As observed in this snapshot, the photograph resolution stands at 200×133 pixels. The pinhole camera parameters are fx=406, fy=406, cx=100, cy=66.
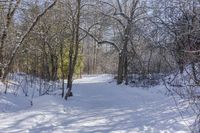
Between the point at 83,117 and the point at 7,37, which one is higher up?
the point at 7,37

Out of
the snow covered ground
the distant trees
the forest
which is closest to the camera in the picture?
the snow covered ground

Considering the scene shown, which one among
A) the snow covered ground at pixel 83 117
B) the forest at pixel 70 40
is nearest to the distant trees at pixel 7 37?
the forest at pixel 70 40

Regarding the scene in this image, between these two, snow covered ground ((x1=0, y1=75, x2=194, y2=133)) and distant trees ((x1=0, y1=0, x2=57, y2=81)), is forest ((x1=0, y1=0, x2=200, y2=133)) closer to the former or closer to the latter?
distant trees ((x1=0, y1=0, x2=57, y2=81))

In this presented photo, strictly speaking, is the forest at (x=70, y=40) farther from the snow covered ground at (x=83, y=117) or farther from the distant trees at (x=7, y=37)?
the snow covered ground at (x=83, y=117)

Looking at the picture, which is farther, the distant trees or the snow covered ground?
the distant trees

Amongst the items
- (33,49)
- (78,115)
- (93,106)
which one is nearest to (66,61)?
(33,49)

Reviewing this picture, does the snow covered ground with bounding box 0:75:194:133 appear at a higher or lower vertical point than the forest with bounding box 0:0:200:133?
lower

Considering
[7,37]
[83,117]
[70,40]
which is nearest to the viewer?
[83,117]

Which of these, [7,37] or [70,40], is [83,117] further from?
[70,40]

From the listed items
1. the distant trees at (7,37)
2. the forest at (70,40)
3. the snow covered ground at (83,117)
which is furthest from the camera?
the forest at (70,40)

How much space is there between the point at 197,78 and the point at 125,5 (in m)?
29.3

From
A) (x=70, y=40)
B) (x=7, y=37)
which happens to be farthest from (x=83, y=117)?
(x=70, y=40)

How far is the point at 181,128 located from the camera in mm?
11352

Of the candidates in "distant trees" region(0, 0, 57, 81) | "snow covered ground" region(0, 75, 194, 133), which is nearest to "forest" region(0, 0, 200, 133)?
"distant trees" region(0, 0, 57, 81)
